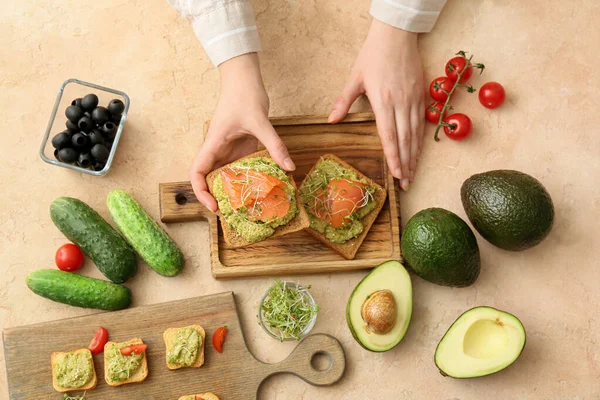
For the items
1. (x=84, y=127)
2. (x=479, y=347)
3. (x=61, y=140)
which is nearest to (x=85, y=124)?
(x=84, y=127)

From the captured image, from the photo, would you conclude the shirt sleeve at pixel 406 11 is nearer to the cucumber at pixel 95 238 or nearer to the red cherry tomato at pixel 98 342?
the cucumber at pixel 95 238

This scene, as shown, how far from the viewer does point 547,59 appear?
2754 mm

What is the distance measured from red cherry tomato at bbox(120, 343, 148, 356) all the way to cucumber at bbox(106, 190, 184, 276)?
31 cm

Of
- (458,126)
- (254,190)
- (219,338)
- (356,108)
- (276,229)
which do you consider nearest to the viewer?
(254,190)

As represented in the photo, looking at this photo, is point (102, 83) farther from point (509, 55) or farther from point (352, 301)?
point (509, 55)

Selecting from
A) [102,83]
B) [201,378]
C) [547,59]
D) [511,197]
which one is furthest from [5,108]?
[547,59]

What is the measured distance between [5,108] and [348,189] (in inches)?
63.9

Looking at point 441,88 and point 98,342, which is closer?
point 98,342

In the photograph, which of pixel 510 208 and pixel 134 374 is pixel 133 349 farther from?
pixel 510 208

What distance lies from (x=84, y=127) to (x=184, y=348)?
102cm

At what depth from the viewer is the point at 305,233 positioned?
258 cm

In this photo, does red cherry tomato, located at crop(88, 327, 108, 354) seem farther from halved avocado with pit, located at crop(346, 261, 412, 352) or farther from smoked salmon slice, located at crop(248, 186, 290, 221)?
halved avocado with pit, located at crop(346, 261, 412, 352)

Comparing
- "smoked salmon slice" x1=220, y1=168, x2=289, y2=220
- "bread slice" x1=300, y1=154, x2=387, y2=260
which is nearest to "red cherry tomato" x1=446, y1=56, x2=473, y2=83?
"bread slice" x1=300, y1=154, x2=387, y2=260

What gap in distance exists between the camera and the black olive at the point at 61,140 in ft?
8.45
